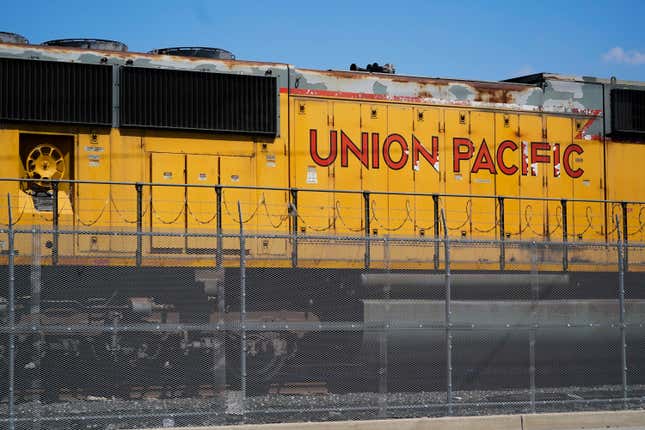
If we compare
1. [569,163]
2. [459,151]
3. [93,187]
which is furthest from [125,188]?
[569,163]

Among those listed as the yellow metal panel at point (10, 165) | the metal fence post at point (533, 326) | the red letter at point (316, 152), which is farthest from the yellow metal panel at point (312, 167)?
the yellow metal panel at point (10, 165)

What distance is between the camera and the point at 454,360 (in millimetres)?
10852

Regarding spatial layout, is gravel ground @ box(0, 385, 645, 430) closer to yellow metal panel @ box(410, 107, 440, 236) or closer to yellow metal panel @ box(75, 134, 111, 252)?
yellow metal panel @ box(75, 134, 111, 252)

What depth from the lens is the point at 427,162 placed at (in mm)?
14906

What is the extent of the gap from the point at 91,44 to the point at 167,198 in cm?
260

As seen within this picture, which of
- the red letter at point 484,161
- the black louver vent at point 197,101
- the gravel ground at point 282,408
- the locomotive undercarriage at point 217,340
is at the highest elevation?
the black louver vent at point 197,101

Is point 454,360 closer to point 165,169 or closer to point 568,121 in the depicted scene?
Result: point 165,169

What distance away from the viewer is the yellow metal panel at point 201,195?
42.8 feet

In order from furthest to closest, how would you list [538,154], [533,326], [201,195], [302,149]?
[538,154]
[302,149]
[201,195]
[533,326]

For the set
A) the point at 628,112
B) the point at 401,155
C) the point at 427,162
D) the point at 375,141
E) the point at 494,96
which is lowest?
the point at 427,162

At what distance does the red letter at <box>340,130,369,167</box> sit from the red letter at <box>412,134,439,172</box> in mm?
829

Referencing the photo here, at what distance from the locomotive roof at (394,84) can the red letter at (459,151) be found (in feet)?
2.03

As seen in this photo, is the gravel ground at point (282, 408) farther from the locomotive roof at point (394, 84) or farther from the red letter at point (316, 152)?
the locomotive roof at point (394, 84)

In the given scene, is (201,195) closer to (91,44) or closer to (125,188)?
(125,188)
